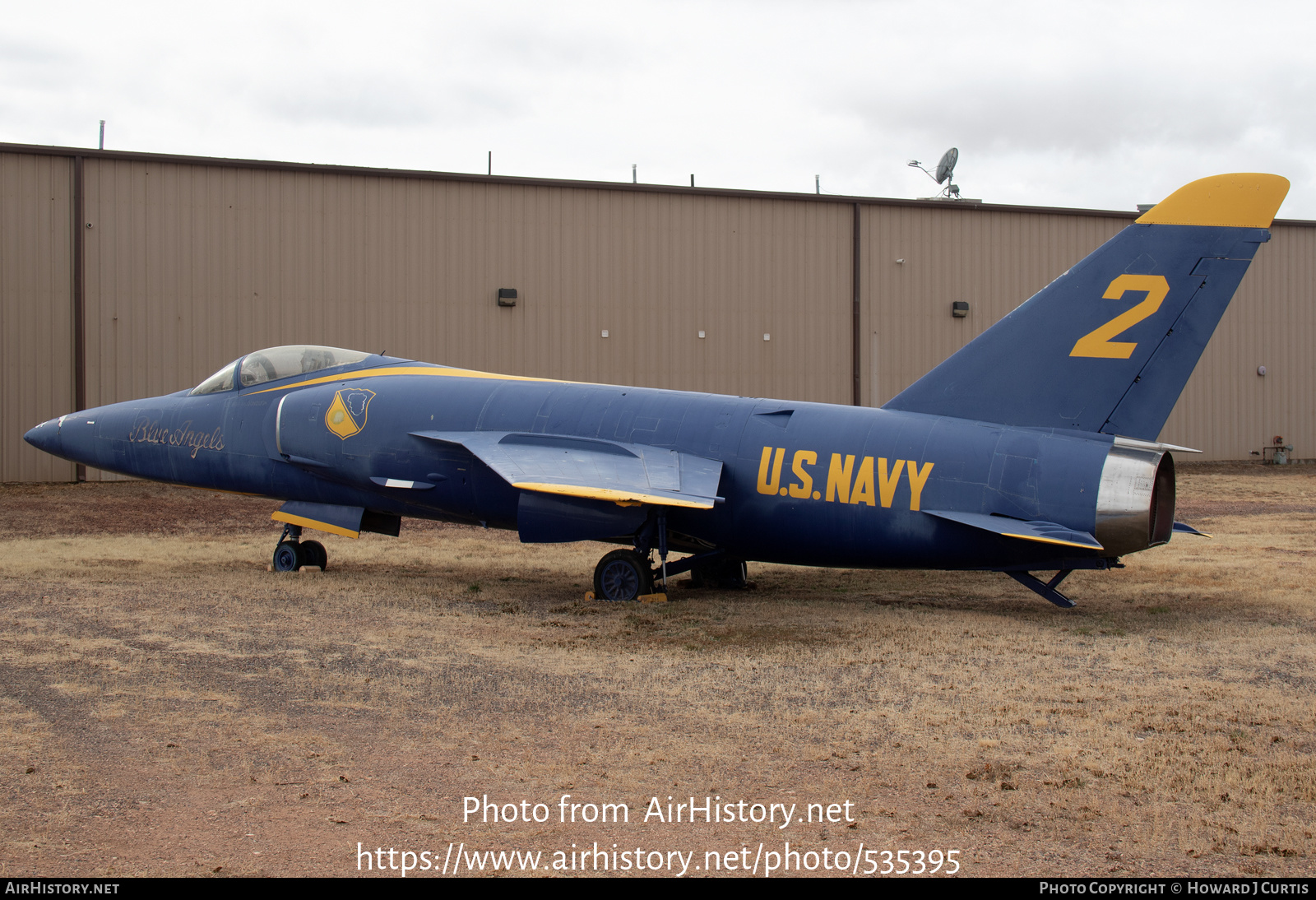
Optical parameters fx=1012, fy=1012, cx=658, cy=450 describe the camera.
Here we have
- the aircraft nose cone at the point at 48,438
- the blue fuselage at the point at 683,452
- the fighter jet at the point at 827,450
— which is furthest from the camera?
the aircraft nose cone at the point at 48,438

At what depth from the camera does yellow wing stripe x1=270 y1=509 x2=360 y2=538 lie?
13.1 meters

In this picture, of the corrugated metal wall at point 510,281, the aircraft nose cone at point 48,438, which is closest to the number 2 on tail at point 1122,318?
the aircraft nose cone at point 48,438

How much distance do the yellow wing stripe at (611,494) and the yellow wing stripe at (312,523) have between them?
3711 millimetres

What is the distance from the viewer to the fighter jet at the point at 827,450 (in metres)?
10.1

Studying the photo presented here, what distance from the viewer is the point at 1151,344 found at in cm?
1014

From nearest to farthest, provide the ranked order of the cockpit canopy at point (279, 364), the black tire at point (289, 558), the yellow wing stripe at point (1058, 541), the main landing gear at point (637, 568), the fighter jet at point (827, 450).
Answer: the yellow wing stripe at point (1058, 541)
the fighter jet at point (827, 450)
the main landing gear at point (637, 568)
the black tire at point (289, 558)
the cockpit canopy at point (279, 364)

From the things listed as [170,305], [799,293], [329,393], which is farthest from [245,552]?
[799,293]

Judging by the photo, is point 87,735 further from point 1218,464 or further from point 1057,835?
point 1218,464

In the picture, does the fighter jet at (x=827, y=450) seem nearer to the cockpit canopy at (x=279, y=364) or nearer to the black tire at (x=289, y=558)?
the black tire at (x=289, y=558)

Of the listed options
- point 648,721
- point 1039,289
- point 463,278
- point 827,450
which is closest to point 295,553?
point 827,450

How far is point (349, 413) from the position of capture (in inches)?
508

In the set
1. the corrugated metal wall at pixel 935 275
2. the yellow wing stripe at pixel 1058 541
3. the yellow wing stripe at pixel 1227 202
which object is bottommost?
the yellow wing stripe at pixel 1058 541

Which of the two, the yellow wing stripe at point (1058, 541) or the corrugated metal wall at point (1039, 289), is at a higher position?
the corrugated metal wall at point (1039, 289)

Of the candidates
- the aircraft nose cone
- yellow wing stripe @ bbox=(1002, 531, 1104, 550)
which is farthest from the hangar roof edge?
yellow wing stripe @ bbox=(1002, 531, 1104, 550)
